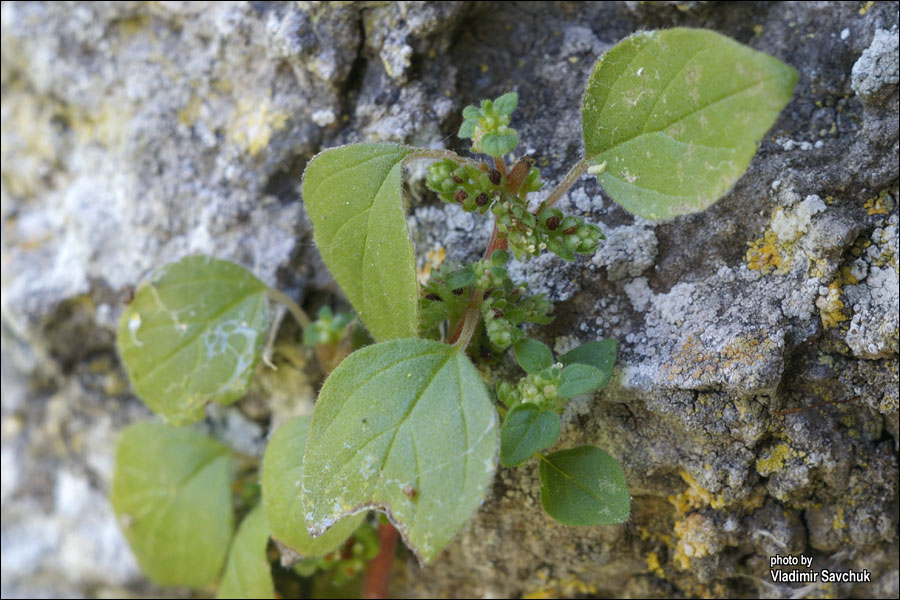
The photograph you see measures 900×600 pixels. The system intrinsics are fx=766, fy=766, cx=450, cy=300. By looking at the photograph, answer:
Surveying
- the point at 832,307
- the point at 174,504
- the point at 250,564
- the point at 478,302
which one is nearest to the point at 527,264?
the point at 478,302

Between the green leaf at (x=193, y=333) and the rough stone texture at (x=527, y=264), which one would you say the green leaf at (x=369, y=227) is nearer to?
the rough stone texture at (x=527, y=264)

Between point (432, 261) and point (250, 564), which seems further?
point (250, 564)

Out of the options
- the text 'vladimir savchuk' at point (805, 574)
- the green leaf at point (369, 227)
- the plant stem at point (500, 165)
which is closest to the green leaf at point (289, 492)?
the green leaf at point (369, 227)

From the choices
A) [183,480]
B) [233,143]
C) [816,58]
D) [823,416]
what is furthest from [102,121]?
[823,416]

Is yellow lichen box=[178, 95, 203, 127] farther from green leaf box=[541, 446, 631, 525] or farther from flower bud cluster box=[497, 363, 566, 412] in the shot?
green leaf box=[541, 446, 631, 525]

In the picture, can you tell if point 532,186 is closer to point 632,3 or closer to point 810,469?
point 632,3

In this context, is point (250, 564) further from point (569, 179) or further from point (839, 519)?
point (839, 519)
